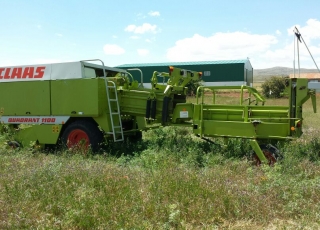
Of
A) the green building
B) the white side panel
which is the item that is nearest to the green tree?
the green building

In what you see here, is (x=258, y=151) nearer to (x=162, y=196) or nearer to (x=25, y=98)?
(x=162, y=196)

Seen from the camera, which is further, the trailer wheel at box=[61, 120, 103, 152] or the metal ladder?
the trailer wheel at box=[61, 120, 103, 152]

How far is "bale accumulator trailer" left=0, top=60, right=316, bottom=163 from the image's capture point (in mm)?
7910

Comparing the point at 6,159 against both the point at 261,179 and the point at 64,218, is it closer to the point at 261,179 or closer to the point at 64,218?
the point at 64,218

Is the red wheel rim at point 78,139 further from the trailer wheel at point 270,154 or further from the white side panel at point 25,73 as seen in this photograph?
the trailer wheel at point 270,154

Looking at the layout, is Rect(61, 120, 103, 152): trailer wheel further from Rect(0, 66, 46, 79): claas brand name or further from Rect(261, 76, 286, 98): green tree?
Rect(261, 76, 286, 98): green tree

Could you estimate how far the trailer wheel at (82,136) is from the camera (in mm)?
8578

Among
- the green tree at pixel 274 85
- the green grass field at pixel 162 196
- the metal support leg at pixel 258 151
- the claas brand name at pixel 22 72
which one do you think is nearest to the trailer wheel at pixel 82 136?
the claas brand name at pixel 22 72

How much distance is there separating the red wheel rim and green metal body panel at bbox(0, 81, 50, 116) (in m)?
0.88

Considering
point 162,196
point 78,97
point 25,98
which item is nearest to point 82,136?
point 78,97

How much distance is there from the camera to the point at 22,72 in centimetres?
916

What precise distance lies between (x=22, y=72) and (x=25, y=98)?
→ 27.0 inches

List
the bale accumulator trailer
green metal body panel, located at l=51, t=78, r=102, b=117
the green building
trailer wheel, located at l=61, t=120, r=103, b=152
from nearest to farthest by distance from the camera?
the bale accumulator trailer → green metal body panel, located at l=51, t=78, r=102, b=117 → trailer wheel, located at l=61, t=120, r=103, b=152 → the green building

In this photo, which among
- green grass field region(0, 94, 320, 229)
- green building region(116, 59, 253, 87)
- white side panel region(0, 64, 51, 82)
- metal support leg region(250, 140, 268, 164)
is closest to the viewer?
green grass field region(0, 94, 320, 229)
